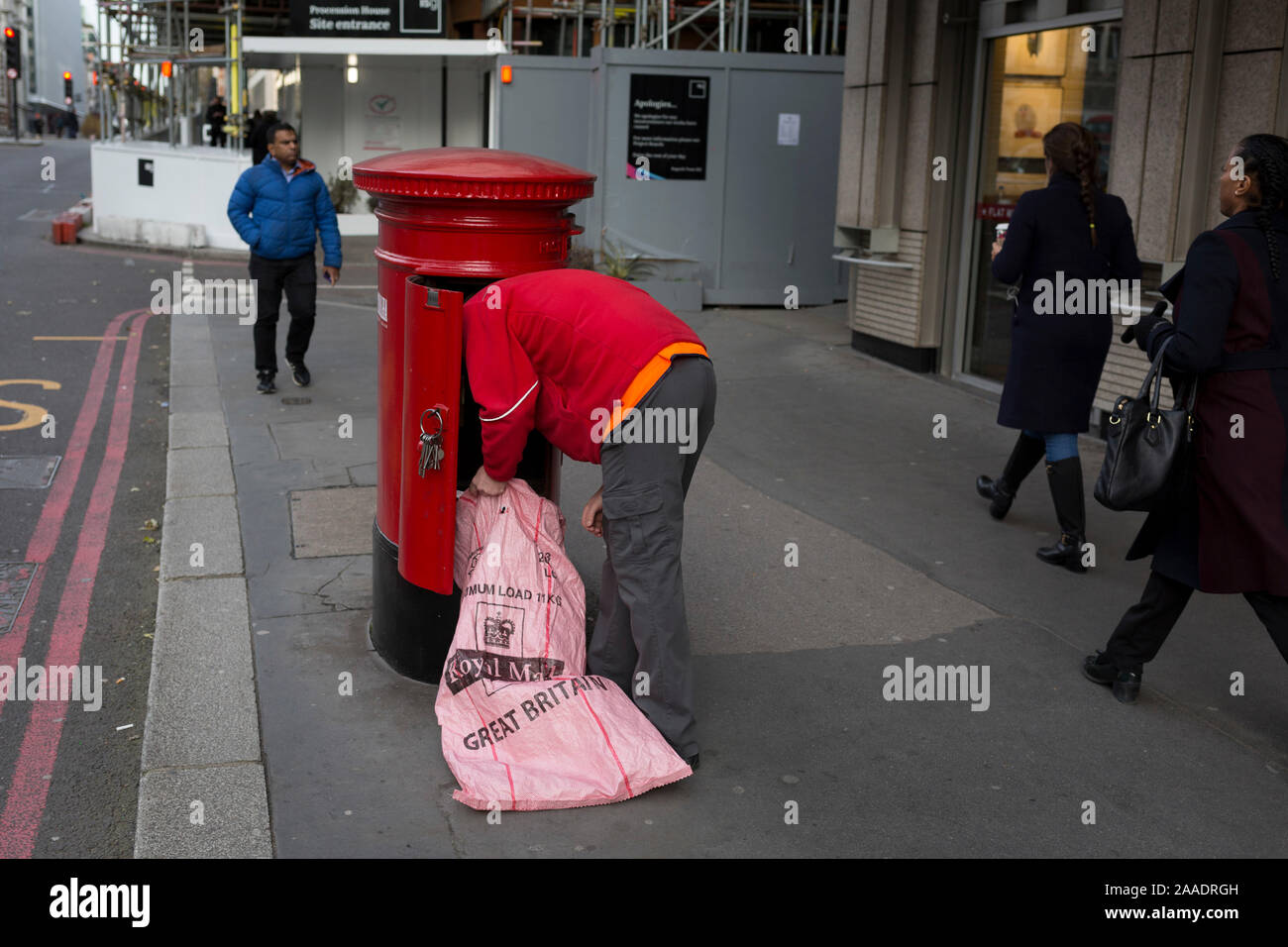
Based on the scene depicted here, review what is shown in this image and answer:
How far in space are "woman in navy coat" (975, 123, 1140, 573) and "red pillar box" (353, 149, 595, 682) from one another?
7.85 feet

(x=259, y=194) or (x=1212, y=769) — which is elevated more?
(x=259, y=194)

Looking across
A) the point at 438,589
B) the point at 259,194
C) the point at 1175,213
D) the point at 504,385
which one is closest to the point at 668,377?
the point at 504,385

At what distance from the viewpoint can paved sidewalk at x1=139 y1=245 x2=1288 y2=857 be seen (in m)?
3.58

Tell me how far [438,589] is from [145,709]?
3.90ft

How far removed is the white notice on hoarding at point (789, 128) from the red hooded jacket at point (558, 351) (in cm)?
1009

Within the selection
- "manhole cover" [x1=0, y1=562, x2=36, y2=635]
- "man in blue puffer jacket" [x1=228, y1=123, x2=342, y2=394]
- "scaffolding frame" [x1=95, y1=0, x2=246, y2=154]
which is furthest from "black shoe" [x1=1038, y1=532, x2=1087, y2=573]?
"scaffolding frame" [x1=95, y1=0, x2=246, y2=154]

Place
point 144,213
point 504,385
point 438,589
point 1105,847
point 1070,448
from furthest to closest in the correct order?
point 144,213
point 1070,448
point 438,589
point 504,385
point 1105,847

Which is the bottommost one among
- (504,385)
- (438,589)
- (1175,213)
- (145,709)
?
(145,709)

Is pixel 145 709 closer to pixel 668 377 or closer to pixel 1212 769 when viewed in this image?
pixel 668 377

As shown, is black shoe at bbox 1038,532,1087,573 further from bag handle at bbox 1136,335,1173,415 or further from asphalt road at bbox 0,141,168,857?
asphalt road at bbox 0,141,168,857

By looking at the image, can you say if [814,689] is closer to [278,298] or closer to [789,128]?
[278,298]

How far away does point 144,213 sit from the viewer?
770 inches

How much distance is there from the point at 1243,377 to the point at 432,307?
8.26 feet

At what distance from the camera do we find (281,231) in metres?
Result: 8.77
